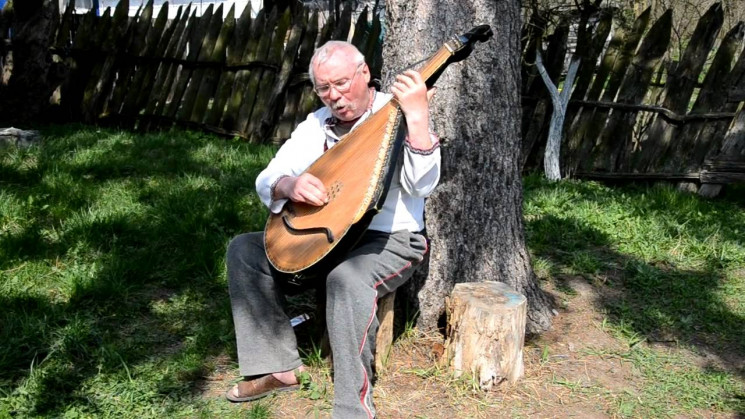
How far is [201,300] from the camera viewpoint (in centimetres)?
382

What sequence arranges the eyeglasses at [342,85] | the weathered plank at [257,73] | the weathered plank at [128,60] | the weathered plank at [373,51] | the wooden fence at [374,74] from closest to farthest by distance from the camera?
1. the eyeglasses at [342,85]
2. the wooden fence at [374,74]
3. the weathered plank at [373,51]
4. the weathered plank at [257,73]
5. the weathered plank at [128,60]

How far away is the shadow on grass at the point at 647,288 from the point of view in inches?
145

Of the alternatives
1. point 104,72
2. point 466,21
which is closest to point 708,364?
point 466,21

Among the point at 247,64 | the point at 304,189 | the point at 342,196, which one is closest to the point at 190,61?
the point at 247,64

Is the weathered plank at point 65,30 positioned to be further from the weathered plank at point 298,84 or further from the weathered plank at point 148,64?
the weathered plank at point 298,84

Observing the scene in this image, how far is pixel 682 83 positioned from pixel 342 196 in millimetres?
4270

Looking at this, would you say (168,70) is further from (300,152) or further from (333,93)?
(333,93)

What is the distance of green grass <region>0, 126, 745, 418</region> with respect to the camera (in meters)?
3.12

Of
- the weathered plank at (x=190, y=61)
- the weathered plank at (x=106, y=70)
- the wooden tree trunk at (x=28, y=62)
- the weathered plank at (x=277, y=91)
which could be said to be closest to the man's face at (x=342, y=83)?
the weathered plank at (x=277, y=91)

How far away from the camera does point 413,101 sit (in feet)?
8.76

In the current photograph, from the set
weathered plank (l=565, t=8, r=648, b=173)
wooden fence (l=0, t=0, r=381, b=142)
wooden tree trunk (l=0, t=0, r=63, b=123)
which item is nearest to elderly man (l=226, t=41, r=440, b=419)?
weathered plank (l=565, t=8, r=648, b=173)

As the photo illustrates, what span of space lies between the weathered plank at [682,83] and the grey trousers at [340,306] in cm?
378

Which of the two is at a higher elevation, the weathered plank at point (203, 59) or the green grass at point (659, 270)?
the weathered plank at point (203, 59)

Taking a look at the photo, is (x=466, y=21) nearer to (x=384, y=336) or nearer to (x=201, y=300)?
(x=384, y=336)
